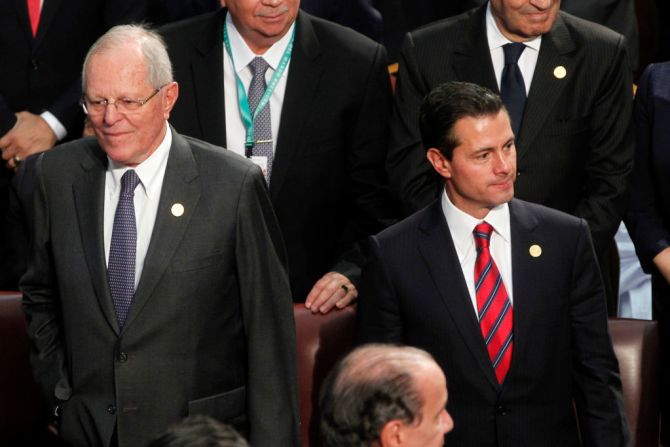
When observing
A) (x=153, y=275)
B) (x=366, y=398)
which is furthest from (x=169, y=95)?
(x=366, y=398)

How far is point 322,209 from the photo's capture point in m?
4.54

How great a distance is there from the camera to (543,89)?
4320 millimetres

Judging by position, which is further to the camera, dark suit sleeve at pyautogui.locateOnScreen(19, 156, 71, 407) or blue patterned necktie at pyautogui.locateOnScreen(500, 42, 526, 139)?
blue patterned necktie at pyautogui.locateOnScreen(500, 42, 526, 139)

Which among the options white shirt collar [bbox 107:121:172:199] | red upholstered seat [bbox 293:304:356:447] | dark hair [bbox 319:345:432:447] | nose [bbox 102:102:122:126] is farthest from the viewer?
red upholstered seat [bbox 293:304:356:447]

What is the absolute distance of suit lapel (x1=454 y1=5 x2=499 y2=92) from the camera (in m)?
4.34

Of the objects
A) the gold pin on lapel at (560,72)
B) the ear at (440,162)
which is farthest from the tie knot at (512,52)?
the ear at (440,162)

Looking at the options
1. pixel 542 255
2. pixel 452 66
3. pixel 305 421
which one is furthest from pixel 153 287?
pixel 452 66

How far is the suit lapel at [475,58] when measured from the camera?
4340 mm

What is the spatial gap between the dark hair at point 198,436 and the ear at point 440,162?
1.45 metres

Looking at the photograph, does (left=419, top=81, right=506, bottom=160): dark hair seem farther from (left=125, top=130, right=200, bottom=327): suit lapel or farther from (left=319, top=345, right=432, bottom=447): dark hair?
(left=319, top=345, right=432, bottom=447): dark hair

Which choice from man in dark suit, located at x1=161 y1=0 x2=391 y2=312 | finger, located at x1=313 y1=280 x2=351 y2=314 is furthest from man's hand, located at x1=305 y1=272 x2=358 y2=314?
man in dark suit, located at x1=161 y1=0 x2=391 y2=312

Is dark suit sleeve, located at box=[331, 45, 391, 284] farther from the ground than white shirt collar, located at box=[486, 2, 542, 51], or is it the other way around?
white shirt collar, located at box=[486, 2, 542, 51]

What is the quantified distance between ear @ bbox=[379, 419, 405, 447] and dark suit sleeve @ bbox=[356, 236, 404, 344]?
79cm

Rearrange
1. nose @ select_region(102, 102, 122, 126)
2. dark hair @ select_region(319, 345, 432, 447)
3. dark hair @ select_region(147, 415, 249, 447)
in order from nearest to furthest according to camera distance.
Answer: dark hair @ select_region(147, 415, 249, 447) < dark hair @ select_region(319, 345, 432, 447) < nose @ select_region(102, 102, 122, 126)
